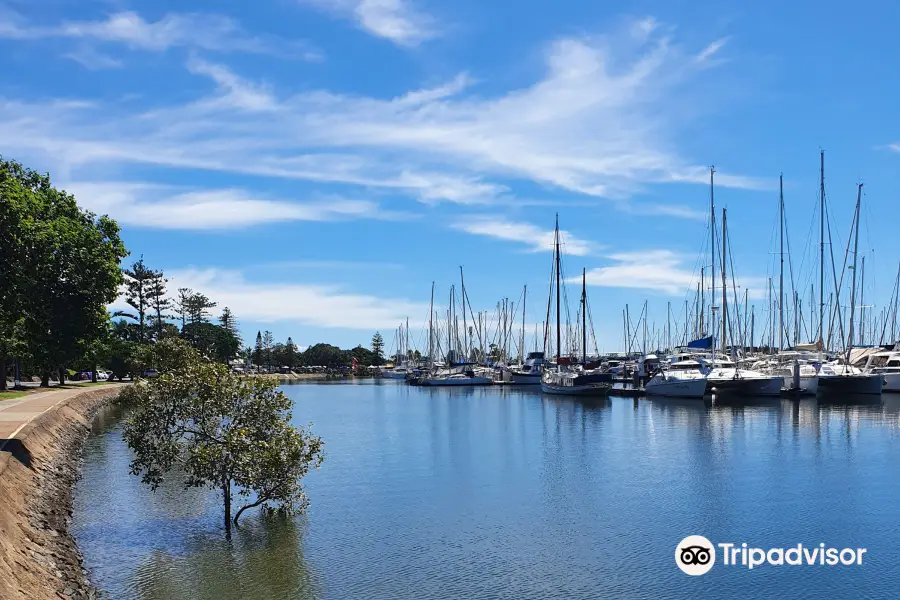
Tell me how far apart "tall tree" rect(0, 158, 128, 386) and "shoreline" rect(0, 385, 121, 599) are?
17.3 feet

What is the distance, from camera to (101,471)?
1544 inches

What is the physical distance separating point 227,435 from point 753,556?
58.5 feet

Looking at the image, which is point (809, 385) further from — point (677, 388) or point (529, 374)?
point (529, 374)

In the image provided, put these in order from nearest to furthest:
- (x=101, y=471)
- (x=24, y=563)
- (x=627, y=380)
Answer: (x=24, y=563), (x=101, y=471), (x=627, y=380)

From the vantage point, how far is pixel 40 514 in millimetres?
26609

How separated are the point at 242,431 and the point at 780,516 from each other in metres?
20.8

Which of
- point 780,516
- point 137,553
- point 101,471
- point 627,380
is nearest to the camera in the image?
point 137,553

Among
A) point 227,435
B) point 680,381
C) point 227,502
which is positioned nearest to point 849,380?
point 680,381

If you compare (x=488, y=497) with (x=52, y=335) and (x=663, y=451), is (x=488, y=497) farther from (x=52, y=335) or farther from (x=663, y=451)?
(x=52, y=335)

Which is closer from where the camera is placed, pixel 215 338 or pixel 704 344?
pixel 704 344

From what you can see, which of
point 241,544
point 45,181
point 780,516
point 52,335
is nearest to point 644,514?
point 780,516

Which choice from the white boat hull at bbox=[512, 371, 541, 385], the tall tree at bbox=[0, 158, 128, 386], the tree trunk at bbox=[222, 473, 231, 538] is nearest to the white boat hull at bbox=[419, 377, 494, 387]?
the white boat hull at bbox=[512, 371, 541, 385]

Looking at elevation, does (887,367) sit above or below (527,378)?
above

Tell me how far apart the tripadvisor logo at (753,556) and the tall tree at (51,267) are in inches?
1130
